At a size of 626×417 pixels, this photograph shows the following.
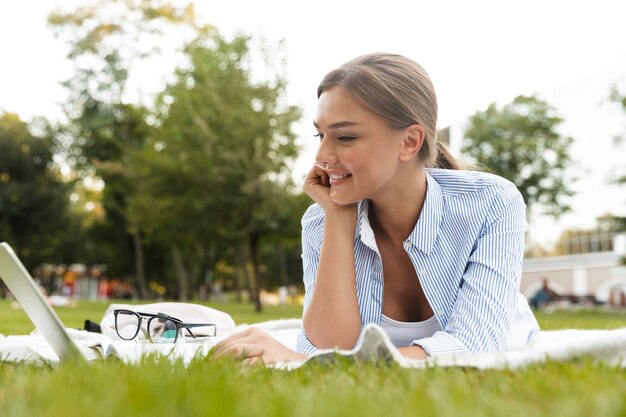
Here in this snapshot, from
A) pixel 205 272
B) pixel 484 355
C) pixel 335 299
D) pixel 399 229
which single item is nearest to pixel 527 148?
pixel 205 272

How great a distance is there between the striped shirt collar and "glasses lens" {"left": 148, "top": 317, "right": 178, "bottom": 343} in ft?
3.95

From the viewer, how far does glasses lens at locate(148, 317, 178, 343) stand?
14.3 feet

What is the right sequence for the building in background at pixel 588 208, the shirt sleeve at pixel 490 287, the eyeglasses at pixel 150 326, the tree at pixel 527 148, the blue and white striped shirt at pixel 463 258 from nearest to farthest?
the shirt sleeve at pixel 490 287 → the blue and white striped shirt at pixel 463 258 → the eyeglasses at pixel 150 326 → the building in background at pixel 588 208 → the tree at pixel 527 148

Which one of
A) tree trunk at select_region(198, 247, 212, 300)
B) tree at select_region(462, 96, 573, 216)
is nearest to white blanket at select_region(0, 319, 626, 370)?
tree at select_region(462, 96, 573, 216)

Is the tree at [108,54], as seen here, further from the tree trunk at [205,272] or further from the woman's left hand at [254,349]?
the woman's left hand at [254,349]

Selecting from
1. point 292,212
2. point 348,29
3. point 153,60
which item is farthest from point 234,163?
point 153,60

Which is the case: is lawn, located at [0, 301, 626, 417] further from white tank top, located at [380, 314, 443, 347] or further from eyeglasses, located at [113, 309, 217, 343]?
eyeglasses, located at [113, 309, 217, 343]

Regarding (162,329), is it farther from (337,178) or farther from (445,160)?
(445,160)

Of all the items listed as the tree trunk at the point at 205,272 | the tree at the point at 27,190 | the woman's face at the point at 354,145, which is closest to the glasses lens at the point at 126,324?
the woman's face at the point at 354,145

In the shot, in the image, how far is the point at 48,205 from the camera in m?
38.9

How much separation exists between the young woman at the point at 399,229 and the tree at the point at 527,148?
35368 mm

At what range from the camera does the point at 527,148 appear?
39.8m

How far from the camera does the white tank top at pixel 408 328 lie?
4.05m

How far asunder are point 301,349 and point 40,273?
2033 inches
